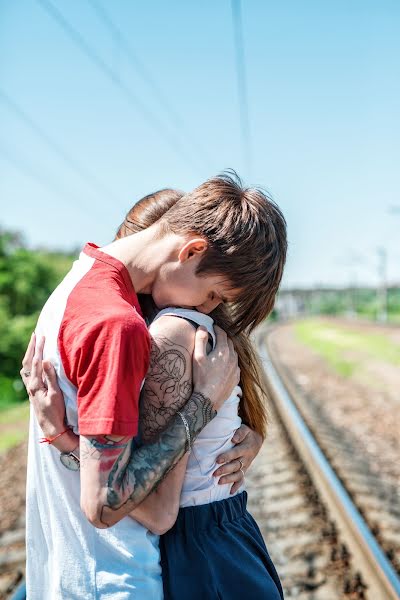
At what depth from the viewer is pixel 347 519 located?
15.6ft

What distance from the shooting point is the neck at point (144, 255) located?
1.72 m

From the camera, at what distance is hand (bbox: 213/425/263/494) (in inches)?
69.7

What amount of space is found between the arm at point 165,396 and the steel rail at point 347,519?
0.86m

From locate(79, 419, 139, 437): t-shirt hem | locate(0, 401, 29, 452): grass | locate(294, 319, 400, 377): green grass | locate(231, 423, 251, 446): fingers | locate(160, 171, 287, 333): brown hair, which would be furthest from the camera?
locate(294, 319, 400, 377): green grass

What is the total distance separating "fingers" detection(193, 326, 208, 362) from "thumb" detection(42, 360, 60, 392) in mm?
373

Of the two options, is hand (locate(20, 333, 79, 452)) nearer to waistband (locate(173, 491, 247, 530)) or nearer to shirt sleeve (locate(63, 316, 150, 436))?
shirt sleeve (locate(63, 316, 150, 436))

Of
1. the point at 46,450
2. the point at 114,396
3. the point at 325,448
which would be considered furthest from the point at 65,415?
the point at 325,448

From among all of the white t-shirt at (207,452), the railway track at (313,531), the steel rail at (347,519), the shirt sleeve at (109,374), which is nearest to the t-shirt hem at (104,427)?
the shirt sleeve at (109,374)

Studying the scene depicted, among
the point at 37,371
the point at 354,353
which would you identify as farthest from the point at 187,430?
the point at 354,353

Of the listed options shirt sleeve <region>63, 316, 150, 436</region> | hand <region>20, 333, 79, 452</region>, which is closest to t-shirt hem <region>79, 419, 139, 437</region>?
shirt sleeve <region>63, 316, 150, 436</region>

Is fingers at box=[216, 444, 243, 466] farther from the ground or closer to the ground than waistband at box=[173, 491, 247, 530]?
farther from the ground

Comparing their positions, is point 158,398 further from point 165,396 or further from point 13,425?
point 13,425

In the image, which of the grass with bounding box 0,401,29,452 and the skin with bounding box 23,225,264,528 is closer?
the skin with bounding box 23,225,264,528

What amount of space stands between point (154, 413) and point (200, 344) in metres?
0.22
